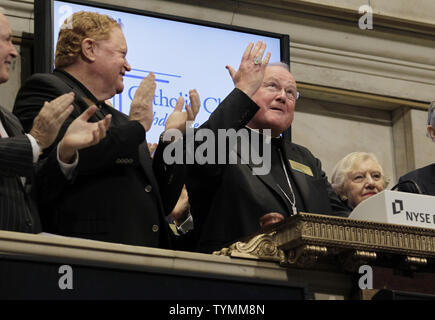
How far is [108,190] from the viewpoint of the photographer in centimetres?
329

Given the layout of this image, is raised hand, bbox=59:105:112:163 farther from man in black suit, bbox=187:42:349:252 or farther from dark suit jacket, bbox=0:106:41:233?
man in black suit, bbox=187:42:349:252

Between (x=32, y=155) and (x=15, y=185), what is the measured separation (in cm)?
13

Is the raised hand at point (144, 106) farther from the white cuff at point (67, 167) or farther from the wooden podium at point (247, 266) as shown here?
the wooden podium at point (247, 266)

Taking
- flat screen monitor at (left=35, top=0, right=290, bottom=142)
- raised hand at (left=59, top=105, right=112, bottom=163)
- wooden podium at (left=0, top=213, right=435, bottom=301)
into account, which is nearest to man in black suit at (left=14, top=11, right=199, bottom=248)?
raised hand at (left=59, top=105, right=112, bottom=163)

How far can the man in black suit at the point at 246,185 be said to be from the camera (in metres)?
3.54

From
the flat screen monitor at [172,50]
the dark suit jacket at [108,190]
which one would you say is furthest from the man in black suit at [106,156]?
the flat screen monitor at [172,50]

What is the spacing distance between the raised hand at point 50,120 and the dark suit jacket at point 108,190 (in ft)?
0.26

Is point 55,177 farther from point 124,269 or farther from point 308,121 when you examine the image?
point 308,121

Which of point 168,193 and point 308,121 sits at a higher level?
point 308,121

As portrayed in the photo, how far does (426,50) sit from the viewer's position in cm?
648

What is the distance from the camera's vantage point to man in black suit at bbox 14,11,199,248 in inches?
127

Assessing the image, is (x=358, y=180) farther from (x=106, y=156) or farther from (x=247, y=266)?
(x=247, y=266)
